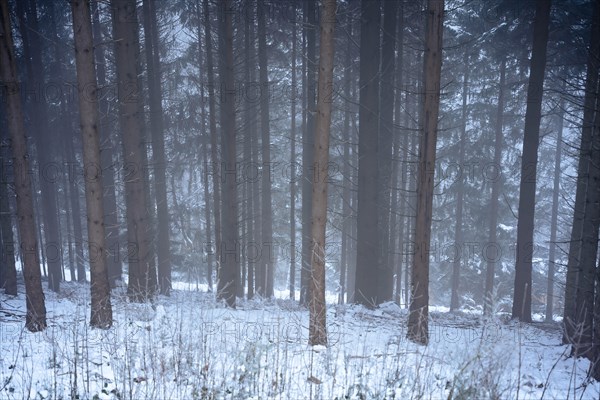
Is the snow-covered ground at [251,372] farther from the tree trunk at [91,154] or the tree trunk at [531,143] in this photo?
the tree trunk at [531,143]

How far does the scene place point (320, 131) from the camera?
6762mm

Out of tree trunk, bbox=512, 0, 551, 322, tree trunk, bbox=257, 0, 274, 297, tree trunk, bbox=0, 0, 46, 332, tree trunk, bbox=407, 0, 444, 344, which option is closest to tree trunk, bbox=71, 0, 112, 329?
tree trunk, bbox=0, 0, 46, 332

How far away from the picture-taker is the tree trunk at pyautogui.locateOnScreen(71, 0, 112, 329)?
22.5 feet

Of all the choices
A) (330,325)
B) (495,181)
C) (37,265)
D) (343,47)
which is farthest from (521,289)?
(37,265)

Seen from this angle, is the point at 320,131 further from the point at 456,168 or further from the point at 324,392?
the point at 456,168

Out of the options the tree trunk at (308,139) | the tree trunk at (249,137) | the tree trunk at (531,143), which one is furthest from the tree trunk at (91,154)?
the tree trunk at (531,143)

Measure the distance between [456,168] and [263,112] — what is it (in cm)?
1205

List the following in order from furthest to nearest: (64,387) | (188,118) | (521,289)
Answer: (188,118) → (521,289) → (64,387)

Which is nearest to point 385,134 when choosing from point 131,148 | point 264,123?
point 264,123

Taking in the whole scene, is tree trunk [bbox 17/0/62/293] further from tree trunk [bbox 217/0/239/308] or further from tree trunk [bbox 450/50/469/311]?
tree trunk [bbox 450/50/469/311]

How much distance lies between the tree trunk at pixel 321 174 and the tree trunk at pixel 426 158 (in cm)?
196

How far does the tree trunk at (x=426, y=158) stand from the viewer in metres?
7.11

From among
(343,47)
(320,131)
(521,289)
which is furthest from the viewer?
(343,47)

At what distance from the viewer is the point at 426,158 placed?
7.29m
